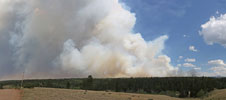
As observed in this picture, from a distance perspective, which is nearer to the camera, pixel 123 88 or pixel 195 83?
pixel 195 83

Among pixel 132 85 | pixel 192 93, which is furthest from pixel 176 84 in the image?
pixel 132 85

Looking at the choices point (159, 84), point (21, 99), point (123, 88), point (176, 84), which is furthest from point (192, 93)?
point (21, 99)

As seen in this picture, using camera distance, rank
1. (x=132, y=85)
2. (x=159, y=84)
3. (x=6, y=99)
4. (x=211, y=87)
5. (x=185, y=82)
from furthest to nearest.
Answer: (x=132, y=85) < (x=159, y=84) < (x=185, y=82) < (x=211, y=87) < (x=6, y=99)

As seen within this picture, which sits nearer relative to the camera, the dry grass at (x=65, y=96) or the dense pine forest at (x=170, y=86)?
the dry grass at (x=65, y=96)

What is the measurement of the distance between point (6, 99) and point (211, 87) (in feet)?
363

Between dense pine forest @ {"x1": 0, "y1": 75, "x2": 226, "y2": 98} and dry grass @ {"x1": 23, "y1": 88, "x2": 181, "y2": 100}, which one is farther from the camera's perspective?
dense pine forest @ {"x1": 0, "y1": 75, "x2": 226, "y2": 98}

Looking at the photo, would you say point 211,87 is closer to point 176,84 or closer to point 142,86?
point 176,84

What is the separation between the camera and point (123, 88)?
14575cm

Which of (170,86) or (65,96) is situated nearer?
(65,96)

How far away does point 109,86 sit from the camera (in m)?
148

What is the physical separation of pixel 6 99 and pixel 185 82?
111 metres

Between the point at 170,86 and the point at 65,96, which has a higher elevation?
the point at 65,96

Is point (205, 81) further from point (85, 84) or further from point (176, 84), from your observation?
point (85, 84)

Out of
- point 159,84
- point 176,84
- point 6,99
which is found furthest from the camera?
point 159,84
